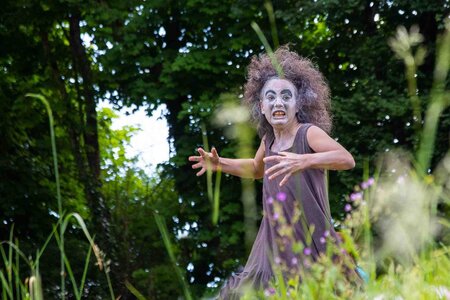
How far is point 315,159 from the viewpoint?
443 centimetres

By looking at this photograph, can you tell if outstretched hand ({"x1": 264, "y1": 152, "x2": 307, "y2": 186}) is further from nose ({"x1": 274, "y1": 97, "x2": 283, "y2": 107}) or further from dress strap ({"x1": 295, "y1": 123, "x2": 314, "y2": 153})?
nose ({"x1": 274, "y1": 97, "x2": 283, "y2": 107})

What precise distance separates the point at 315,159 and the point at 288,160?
143 mm

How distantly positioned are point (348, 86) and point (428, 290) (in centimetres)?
1277

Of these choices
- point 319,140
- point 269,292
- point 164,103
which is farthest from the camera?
point 164,103

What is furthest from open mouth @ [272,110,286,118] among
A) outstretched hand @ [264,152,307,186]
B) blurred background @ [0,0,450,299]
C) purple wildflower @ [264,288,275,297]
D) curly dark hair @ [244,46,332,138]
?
blurred background @ [0,0,450,299]

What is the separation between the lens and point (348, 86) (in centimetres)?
1510

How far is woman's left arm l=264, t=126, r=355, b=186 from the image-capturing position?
4.36 m

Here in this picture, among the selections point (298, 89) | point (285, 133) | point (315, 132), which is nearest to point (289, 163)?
point (315, 132)

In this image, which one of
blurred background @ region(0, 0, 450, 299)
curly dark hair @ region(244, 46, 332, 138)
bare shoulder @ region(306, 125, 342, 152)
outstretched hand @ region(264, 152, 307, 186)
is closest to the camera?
outstretched hand @ region(264, 152, 307, 186)

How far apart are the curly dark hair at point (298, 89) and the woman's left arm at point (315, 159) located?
321 millimetres

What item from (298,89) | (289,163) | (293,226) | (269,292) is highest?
(298,89)

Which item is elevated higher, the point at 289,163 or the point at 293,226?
the point at 289,163

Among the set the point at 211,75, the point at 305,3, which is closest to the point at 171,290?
the point at 211,75

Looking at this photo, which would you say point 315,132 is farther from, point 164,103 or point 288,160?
point 164,103
